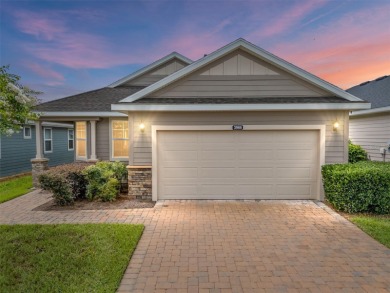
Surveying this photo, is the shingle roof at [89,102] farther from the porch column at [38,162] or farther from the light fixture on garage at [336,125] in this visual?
the light fixture on garage at [336,125]

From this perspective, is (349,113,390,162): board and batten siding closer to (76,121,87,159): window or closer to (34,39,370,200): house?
(34,39,370,200): house

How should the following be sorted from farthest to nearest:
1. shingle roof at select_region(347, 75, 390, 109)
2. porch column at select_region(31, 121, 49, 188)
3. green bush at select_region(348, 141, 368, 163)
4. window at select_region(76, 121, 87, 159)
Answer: green bush at select_region(348, 141, 368, 163) < shingle roof at select_region(347, 75, 390, 109) < window at select_region(76, 121, 87, 159) < porch column at select_region(31, 121, 49, 188)

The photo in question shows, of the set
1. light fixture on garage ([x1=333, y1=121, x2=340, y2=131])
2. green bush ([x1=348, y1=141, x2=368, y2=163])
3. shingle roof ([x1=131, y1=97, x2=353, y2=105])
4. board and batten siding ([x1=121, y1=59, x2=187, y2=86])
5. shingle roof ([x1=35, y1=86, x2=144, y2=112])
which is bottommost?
green bush ([x1=348, y1=141, x2=368, y2=163])

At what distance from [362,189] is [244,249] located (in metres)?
4.16

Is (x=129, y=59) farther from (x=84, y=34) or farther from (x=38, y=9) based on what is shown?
(x=38, y=9)

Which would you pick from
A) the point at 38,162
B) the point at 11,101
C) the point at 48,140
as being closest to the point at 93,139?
the point at 38,162

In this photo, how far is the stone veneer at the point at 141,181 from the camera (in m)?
7.84

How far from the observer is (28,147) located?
15.2 meters

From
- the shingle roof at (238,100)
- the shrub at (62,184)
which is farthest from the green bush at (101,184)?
the shingle roof at (238,100)

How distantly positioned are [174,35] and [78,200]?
1174 centimetres

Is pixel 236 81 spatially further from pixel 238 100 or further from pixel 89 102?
pixel 89 102

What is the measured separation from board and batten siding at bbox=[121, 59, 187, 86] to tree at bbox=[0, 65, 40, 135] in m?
8.82

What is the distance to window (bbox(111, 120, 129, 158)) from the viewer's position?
10875mm

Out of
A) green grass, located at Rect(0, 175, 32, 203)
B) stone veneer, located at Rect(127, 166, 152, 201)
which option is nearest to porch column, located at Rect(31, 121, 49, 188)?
green grass, located at Rect(0, 175, 32, 203)
